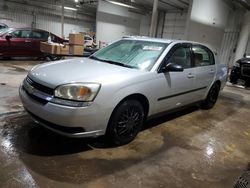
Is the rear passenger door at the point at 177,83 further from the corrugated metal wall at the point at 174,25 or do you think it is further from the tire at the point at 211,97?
the corrugated metal wall at the point at 174,25

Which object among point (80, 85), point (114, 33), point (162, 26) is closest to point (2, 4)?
point (114, 33)

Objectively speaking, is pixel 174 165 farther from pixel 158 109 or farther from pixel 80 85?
pixel 80 85

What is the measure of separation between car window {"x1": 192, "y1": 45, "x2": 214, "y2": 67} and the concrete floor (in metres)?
1.07

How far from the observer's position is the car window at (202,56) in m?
3.76

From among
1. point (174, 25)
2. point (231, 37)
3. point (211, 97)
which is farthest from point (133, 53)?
point (174, 25)

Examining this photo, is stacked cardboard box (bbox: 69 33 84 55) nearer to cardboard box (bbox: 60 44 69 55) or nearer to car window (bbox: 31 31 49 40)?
cardboard box (bbox: 60 44 69 55)

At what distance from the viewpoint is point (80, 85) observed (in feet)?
7.45

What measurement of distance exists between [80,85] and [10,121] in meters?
1.47

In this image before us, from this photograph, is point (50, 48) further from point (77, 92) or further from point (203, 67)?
point (77, 92)

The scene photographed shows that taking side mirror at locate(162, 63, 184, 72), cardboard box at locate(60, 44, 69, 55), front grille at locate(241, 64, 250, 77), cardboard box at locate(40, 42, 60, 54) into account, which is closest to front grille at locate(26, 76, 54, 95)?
side mirror at locate(162, 63, 184, 72)

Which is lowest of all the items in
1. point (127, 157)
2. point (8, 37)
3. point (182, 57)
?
point (127, 157)

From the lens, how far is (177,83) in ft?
10.6

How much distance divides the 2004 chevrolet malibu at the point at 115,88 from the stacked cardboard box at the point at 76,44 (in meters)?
5.30

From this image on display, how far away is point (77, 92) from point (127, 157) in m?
0.89
